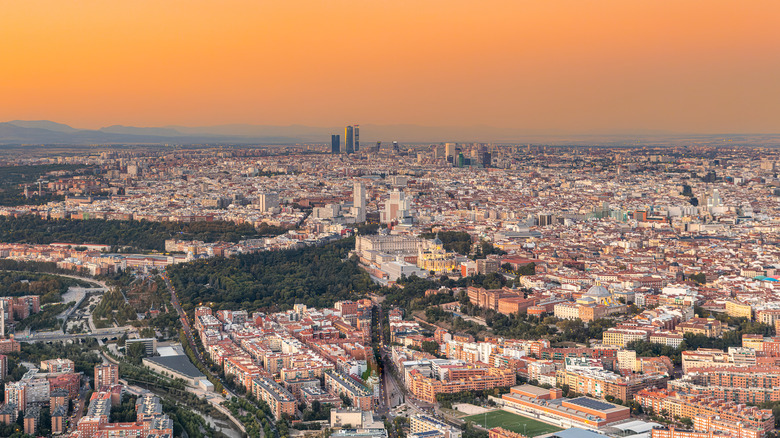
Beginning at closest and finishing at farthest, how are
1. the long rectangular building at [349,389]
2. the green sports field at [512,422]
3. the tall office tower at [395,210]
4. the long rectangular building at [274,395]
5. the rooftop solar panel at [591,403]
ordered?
the green sports field at [512,422] → the rooftop solar panel at [591,403] → the long rectangular building at [274,395] → the long rectangular building at [349,389] → the tall office tower at [395,210]

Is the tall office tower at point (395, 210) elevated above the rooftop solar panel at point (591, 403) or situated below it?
above

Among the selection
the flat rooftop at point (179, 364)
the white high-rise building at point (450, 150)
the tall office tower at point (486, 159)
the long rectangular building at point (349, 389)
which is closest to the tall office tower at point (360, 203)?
the flat rooftop at point (179, 364)

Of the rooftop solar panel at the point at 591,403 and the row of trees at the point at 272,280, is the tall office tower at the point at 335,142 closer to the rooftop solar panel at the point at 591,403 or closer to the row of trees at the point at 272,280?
the row of trees at the point at 272,280

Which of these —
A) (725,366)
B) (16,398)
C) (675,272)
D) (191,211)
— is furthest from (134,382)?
(191,211)

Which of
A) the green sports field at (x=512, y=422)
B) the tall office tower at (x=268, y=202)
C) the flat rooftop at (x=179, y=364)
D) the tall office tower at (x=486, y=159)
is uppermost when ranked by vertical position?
the tall office tower at (x=486, y=159)

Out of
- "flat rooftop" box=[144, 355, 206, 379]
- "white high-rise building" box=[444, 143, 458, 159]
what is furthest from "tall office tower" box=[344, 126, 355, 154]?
"flat rooftop" box=[144, 355, 206, 379]

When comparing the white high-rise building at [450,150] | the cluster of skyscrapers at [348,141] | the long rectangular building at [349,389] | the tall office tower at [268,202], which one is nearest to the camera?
the long rectangular building at [349,389]

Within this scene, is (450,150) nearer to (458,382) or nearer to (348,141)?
(348,141)
